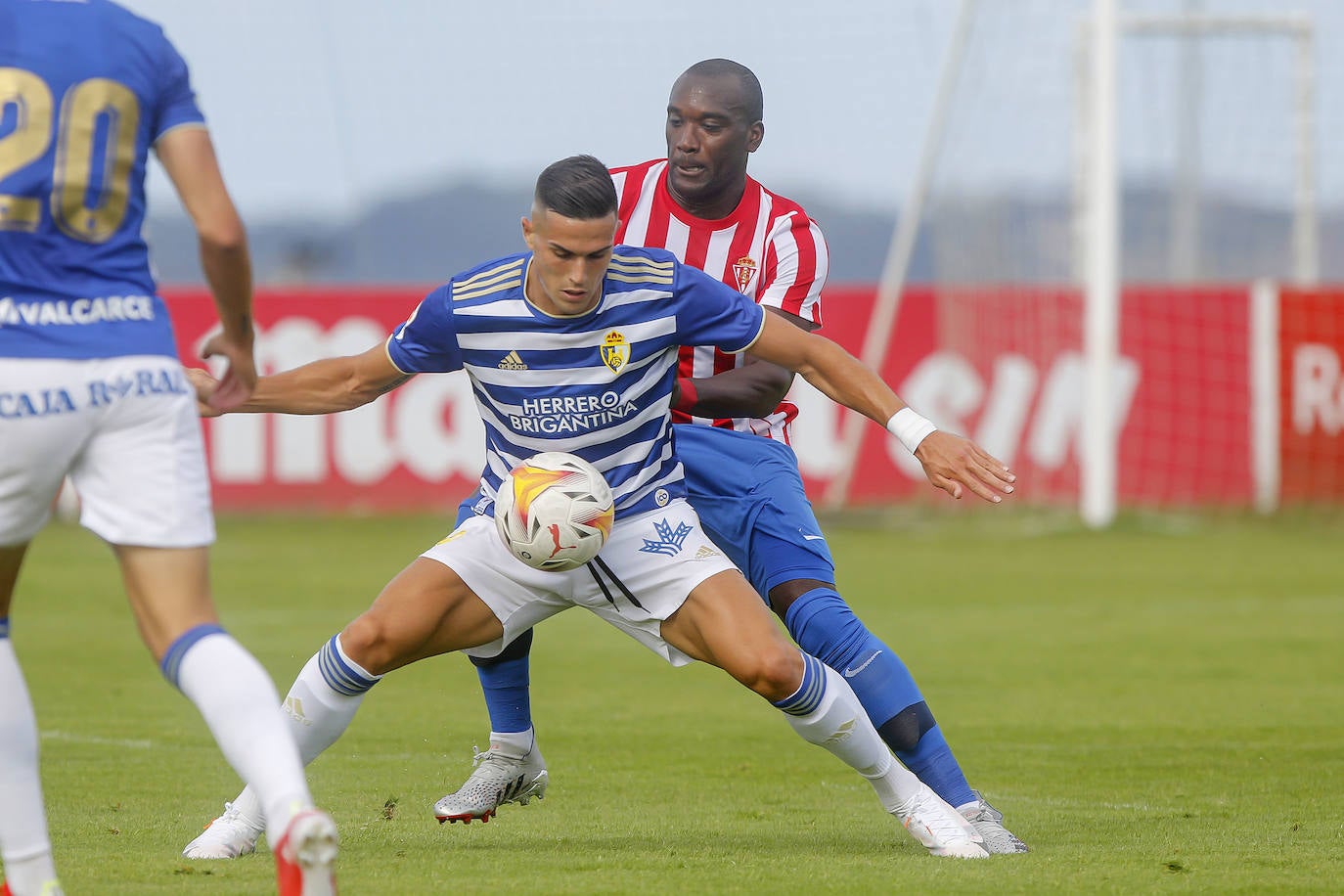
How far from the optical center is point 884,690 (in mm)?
5777

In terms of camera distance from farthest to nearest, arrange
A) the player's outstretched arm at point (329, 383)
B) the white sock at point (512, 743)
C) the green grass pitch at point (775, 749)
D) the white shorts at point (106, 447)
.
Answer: the white sock at point (512, 743) < the player's outstretched arm at point (329, 383) < the green grass pitch at point (775, 749) < the white shorts at point (106, 447)

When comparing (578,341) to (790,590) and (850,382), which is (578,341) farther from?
(790,590)

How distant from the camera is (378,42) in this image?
25594 mm

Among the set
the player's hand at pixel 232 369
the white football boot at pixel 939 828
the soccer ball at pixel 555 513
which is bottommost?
the white football boot at pixel 939 828

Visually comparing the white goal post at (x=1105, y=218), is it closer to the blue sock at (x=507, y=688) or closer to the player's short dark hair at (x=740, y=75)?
the player's short dark hair at (x=740, y=75)

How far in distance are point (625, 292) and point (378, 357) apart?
772 millimetres

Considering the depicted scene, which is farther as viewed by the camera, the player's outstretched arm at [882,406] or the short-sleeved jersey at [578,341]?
the short-sleeved jersey at [578,341]

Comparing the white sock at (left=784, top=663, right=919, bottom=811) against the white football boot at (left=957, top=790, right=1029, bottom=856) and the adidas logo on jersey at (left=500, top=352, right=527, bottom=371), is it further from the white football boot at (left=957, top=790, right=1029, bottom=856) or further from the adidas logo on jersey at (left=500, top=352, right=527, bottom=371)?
the adidas logo on jersey at (left=500, top=352, right=527, bottom=371)

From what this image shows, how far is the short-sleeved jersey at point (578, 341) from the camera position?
552 cm

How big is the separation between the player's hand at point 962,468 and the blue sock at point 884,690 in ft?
2.24

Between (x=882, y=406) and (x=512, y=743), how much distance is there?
1799mm

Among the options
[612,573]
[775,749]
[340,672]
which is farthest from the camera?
[775,749]

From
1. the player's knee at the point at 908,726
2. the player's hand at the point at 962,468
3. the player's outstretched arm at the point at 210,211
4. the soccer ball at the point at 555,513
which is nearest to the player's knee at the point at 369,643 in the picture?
the soccer ball at the point at 555,513

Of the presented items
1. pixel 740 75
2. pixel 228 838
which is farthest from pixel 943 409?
pixel 228 838
